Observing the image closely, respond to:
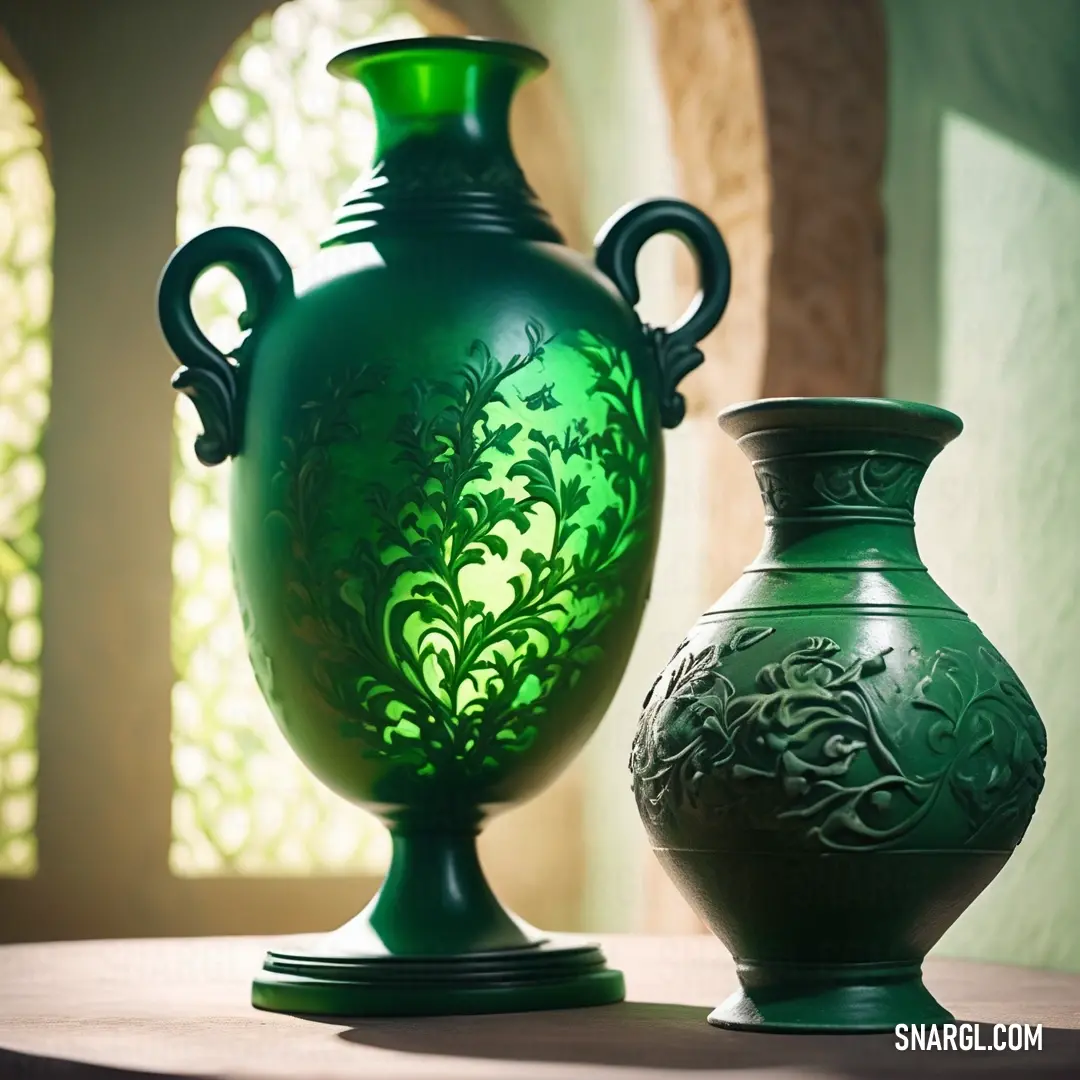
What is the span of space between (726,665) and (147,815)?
1998 mm

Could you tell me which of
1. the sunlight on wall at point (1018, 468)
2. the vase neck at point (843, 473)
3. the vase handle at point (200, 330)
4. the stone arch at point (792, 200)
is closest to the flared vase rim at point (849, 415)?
the vase neck at point (843, 473)

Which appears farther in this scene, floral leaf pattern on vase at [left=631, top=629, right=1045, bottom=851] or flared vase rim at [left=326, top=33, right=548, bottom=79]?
flared vase rim at [left=326, top=33, right=548, bottom=79]

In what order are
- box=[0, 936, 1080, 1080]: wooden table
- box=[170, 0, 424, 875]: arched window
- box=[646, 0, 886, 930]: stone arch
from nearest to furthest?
box=[0, 936, 1080, 1080]: wooden table → box=[646, 0, 886, 930]: stone arch → box=[170, 0, 424, 875]: arched window

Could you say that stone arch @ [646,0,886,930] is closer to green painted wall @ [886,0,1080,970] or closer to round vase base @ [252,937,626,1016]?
green painted wall @ [886,0,1080,970]

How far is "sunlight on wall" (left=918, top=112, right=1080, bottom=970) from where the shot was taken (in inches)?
66.7

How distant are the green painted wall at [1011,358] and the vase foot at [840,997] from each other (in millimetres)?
808

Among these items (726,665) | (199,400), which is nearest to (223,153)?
(199,400)

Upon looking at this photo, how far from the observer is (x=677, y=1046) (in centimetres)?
91

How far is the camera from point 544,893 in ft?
9.82

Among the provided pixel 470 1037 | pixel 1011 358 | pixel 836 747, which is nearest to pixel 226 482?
pixel 1011 358

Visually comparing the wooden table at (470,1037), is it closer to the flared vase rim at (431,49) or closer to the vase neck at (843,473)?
the vase neck at (843,473)

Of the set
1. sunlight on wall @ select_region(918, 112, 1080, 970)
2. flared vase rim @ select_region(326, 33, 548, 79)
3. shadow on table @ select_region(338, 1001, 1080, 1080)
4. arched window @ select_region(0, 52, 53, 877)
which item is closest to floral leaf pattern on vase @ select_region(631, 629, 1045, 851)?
shadow on table @ select_region(338, 1001, 1080, 1080)

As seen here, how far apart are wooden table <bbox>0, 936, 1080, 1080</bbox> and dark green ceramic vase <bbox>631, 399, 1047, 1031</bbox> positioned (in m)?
0.05

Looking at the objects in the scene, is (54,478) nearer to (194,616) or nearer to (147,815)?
(194,616)
